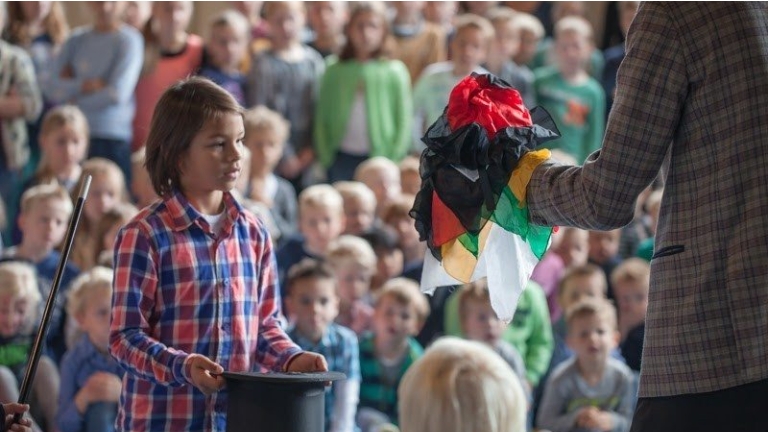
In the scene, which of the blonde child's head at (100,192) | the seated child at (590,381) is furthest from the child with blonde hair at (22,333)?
the seated child at (590,381)

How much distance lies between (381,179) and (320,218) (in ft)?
2.34

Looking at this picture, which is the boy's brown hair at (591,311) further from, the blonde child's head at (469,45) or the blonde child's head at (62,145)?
the blonde child's head at (62,145)

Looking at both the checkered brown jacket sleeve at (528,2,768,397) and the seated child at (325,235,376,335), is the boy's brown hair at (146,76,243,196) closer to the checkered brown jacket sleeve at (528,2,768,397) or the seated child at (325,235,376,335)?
the checkered brown jacket sleeve at (528,2,768,397)

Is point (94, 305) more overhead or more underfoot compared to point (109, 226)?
more underfoot

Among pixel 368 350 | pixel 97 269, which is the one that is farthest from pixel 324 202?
pixel 97 269

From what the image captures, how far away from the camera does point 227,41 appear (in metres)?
8.05

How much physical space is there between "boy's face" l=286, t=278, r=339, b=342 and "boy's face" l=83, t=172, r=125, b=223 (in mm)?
1495

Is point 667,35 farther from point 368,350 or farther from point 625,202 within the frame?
point 368,350

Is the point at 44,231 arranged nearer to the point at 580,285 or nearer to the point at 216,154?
the point at 580,285

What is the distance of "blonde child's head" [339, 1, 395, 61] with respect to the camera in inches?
324

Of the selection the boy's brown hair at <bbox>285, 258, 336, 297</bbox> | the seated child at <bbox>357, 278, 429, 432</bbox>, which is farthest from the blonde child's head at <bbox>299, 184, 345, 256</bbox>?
the boy's brown hair at <bbox>285, 258, 336, 297</bbox>

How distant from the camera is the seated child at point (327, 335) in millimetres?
5508

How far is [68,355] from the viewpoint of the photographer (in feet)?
18.7

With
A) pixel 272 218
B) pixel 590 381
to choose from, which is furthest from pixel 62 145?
pixel 590 381
